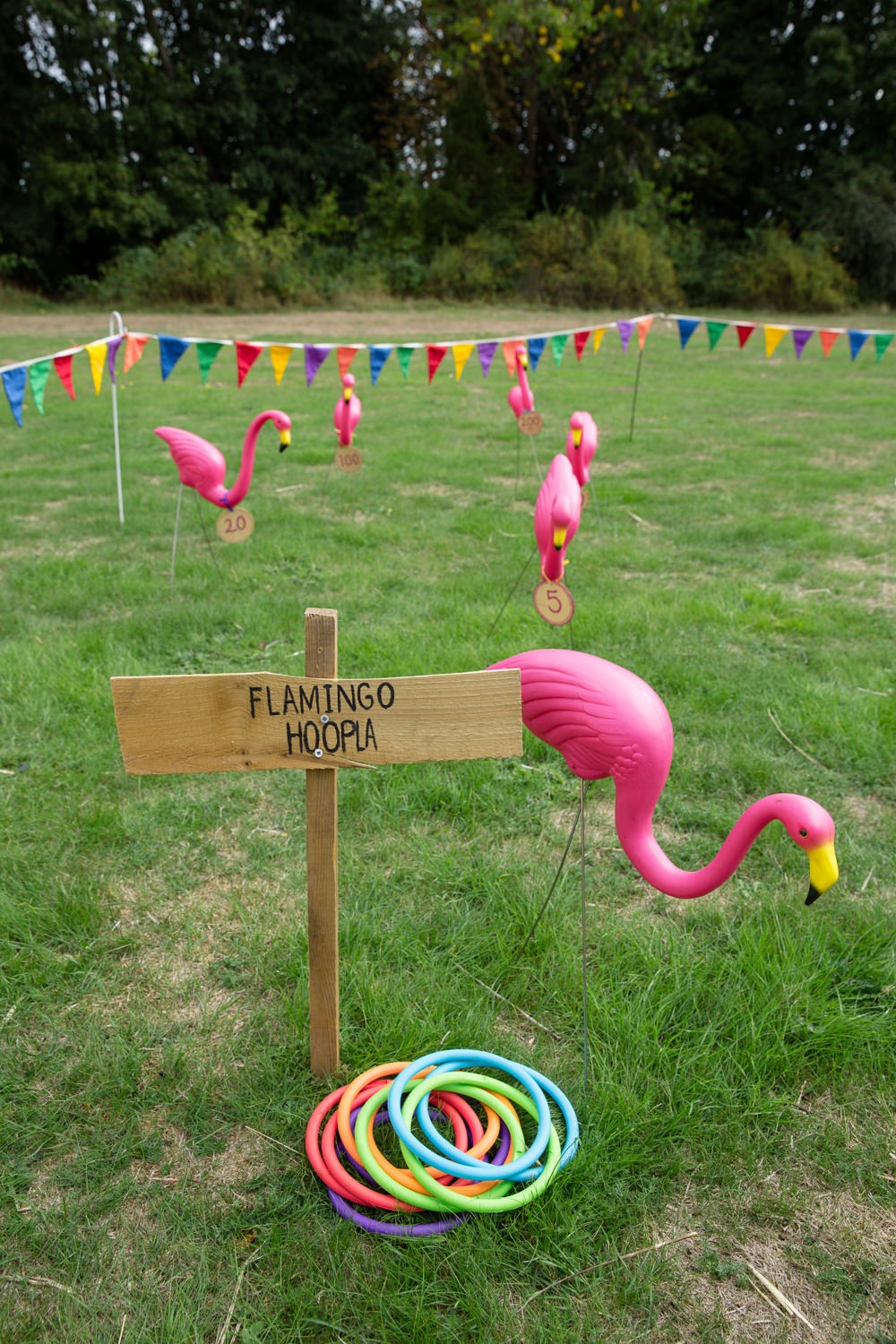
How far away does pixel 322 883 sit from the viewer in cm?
196

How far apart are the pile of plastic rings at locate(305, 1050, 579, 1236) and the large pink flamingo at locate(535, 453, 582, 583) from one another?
1.71 m

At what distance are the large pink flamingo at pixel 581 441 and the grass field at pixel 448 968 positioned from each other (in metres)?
0.70

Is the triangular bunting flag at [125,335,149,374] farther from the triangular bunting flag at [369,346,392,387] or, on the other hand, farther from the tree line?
the tree line

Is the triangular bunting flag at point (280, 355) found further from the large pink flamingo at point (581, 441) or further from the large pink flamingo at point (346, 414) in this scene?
the large pink flamingo at point (581, 441)

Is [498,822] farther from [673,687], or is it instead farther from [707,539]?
[707,539]

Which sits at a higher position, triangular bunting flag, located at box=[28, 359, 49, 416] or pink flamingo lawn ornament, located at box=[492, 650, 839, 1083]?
triangular bunting flag, located at box=[28, 359, 49, 416]

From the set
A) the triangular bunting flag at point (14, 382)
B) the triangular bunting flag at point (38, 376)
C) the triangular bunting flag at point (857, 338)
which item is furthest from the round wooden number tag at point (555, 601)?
the triangular bunting flag at point (857, 338)

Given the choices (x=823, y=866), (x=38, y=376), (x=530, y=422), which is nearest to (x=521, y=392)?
(x=530, y=422)

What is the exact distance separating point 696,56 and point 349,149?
28.7ft

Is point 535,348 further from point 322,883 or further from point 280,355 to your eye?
point 322,883

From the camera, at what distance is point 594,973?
243 cm

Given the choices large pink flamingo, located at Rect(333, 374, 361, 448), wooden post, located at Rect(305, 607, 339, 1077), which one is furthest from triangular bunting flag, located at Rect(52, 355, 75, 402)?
wooden post, located at Rect(305, 607, 339, 1077)

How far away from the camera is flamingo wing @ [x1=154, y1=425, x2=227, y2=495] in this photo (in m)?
4.60

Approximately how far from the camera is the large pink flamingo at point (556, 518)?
3.13 metres
